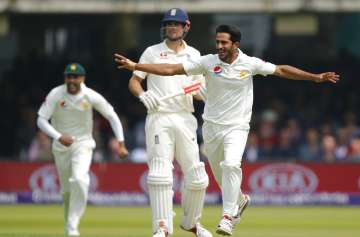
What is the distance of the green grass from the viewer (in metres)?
13.8

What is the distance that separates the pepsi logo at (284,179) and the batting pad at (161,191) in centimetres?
857

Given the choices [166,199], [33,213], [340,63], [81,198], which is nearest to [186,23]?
[166,199]

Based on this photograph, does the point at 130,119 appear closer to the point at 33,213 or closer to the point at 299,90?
the point at 299,90

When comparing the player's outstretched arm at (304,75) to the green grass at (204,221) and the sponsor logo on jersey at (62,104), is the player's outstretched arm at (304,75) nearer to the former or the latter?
the green grass at (204,221)

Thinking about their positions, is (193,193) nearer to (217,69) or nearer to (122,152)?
(217,69)

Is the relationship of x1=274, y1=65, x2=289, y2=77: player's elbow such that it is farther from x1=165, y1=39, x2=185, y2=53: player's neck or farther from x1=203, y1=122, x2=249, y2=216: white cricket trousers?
x1=165, y1=39, x2=185, y2=53: player's neck

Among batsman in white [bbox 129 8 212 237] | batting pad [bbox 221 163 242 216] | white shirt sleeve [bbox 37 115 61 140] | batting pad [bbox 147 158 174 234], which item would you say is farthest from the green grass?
batting pad [bbox 221 163 242 216]

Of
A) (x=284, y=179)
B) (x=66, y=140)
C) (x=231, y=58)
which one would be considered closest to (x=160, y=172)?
(x=231, y=58)

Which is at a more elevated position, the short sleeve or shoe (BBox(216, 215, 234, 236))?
the short sleeve

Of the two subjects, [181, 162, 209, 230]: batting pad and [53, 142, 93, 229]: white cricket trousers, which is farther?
[53, 142, 93, 229]: white cricket trousers

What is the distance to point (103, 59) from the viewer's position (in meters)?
24.1

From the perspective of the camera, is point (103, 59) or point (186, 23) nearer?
point (186, 23)

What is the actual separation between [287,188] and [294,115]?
9.28 ft

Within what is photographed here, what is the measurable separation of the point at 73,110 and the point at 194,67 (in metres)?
3.41
